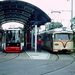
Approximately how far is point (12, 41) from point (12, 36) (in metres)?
0.61

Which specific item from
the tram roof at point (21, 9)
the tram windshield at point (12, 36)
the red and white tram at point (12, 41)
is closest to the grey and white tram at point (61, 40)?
the tram roof at point (21, 9)

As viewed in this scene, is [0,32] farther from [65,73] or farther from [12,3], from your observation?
[65,73]

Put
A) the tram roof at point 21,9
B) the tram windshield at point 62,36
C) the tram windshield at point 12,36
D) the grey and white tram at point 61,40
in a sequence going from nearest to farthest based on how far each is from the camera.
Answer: the grey and white tram at point 61,40, the tram windshield at point 62,36, the tram roof at point 21,9, the tram windshield at point 12,36

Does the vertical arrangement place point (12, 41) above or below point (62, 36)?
below

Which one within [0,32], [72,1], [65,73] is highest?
[72,1]

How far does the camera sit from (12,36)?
1011 inches

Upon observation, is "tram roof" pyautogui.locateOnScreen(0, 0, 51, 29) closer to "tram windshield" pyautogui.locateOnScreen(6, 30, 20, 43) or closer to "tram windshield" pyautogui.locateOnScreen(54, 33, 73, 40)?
"tram windshield" pyautogui.locateOnScreen(6, 30, 20, 43)

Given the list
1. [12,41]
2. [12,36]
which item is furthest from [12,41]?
[12,36]

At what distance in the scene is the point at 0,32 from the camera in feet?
102

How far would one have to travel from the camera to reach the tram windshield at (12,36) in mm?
25502

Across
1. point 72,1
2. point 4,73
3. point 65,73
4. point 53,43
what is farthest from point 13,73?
point 72,1

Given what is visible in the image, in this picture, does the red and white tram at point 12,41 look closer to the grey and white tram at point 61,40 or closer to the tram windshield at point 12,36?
the tram windshield at point 12,36

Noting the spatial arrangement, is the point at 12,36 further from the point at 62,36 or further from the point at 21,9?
the point at 62,36

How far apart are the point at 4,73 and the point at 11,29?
15864mm
